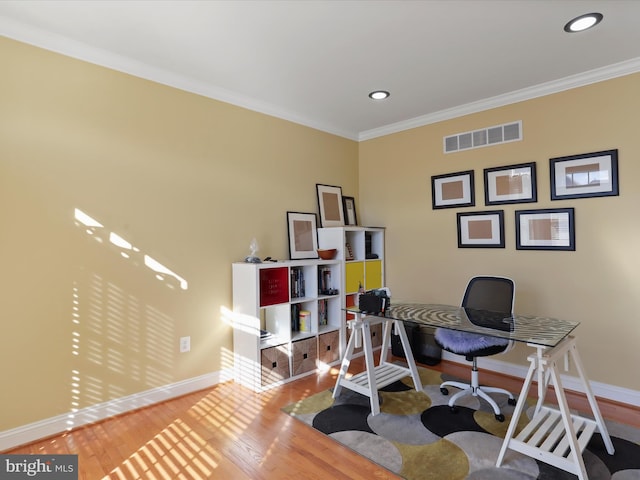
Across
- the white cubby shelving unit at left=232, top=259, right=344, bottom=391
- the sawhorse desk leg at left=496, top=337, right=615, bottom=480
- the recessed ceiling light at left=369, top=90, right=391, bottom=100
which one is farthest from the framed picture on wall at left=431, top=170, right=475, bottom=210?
the sawhorse desk leg at left=496, top=337, right=615, bottom=480

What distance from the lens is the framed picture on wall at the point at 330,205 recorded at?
4074 mm

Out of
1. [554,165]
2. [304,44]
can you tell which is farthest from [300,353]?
[554,165]

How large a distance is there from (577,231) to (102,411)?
3893 millimetres

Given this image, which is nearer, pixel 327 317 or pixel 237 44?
pixel 237 44

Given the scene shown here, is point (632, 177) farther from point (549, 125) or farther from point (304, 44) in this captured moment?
point (304, 44)

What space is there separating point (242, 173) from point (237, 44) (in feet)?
3.91

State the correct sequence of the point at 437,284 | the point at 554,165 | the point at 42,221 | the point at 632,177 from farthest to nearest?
1. the point at 437,284
2. the point at 554,165
3. the point at 632,177
4. the point at 42,221

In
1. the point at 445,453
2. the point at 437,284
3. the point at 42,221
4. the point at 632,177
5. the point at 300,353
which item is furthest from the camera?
the point at 437,284

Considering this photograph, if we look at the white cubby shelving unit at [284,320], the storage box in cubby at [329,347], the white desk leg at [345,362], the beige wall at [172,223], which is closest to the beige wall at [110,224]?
the beige wall at [172,223]

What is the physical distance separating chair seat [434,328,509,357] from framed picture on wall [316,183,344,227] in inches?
72.8

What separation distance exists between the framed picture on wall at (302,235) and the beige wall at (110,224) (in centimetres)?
28

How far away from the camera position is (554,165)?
312 cm

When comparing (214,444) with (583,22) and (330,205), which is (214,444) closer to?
(330,205)

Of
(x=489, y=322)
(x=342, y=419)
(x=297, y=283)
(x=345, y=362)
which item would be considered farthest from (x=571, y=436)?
(x=297, y=283)
